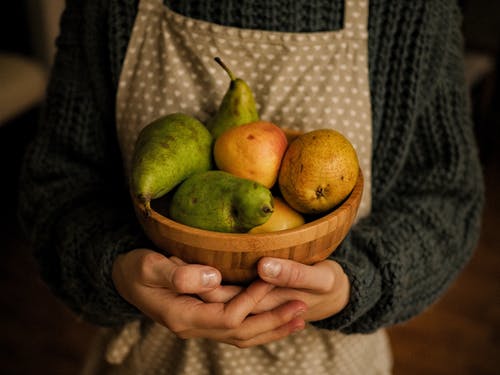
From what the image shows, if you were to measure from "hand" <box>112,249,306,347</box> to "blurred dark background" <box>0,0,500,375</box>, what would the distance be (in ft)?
3.84

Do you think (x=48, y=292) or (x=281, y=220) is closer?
(x=281, y=220)

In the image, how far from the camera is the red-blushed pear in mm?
497

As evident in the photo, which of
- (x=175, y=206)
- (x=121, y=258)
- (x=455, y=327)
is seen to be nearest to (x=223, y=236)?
(x=175, y=206)

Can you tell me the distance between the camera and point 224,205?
46cm

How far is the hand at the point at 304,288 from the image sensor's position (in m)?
0.46

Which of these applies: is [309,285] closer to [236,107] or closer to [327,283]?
[327,283]

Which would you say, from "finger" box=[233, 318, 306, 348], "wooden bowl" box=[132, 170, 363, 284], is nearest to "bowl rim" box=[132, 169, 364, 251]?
"wooden bowl" box=[132, 170, 363, 284]

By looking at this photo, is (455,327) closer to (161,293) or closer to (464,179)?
(464,179)

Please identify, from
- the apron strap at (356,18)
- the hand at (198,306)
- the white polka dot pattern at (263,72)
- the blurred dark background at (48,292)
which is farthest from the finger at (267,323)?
the blurred dark background at (48,292)

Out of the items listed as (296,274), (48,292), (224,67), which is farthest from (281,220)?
(48,292)

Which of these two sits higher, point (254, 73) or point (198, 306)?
point (254, 73)

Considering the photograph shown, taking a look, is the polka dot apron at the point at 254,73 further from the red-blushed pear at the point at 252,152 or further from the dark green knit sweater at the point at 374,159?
the red-blushed pear at the point at 252,152

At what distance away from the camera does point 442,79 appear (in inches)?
26.0

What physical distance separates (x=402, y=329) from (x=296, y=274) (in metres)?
1.35
